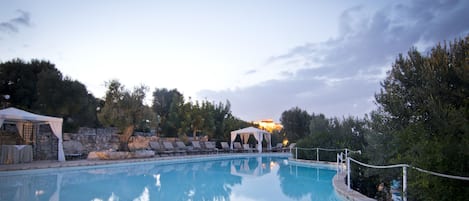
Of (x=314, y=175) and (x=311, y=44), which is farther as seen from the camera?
(x=311, y=44)

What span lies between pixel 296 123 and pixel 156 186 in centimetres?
1745

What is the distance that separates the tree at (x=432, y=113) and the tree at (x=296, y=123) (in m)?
18.2

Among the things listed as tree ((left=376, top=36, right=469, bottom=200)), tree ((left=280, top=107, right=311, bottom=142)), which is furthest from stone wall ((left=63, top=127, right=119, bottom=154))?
tree ((left=280, top=107, right=311, bottom=142))

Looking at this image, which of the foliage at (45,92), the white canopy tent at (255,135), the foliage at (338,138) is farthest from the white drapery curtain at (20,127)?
the white canopy tent at (255,135)

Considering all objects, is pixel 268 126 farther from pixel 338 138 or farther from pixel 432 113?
pixel 432 113

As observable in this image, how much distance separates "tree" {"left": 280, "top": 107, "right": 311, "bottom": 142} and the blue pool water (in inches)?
510

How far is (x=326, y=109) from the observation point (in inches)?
939

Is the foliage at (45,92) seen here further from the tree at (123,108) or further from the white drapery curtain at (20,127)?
the white drapery curtain at (20,127)

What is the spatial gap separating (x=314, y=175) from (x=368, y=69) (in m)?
6.10

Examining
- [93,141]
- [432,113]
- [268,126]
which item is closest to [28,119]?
[93,141]

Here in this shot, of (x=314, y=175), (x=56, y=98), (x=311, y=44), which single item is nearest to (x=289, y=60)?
(x=311, y=44)

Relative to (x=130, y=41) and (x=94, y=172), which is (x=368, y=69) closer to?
(x=130, y=41)

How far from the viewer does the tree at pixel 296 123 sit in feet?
78.5

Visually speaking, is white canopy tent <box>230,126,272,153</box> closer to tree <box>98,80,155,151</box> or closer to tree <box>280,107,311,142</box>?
tree <box>280,107,311,142</box>
